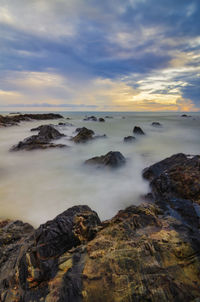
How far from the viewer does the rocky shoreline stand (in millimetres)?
1604

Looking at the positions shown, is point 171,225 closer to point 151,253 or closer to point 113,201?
point 151,253

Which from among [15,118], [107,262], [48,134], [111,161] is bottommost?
[15,118]

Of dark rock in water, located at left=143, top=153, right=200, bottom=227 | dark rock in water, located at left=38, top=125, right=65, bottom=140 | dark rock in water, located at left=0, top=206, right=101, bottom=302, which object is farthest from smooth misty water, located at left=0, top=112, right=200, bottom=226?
dark rock in water, located at left=38, top=125, right=65, bottom=140

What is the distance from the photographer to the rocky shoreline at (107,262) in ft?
5.26

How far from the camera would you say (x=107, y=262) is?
5.90 feet

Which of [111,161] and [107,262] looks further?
[111,161]

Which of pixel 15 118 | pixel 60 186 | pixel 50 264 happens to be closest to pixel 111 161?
pixel 60 186

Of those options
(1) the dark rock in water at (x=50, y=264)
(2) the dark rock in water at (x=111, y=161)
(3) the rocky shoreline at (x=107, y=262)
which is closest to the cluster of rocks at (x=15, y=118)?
(2) the dark rock in water at (x=111, y=161)

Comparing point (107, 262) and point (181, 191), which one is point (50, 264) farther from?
point (181, 191)

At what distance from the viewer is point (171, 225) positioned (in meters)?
2.35

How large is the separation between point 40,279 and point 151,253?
54.3 inches

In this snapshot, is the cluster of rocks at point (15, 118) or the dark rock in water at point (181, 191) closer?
the dark rock in water at point (181, 191)

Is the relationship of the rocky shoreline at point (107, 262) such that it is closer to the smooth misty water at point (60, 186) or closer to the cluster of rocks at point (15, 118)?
the smooth misty water at point (60, 186)

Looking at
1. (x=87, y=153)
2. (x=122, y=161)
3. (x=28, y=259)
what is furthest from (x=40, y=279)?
(x=87, y=153)
